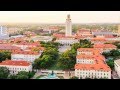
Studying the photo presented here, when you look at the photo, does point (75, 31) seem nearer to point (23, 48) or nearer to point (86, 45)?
point (86, 45)

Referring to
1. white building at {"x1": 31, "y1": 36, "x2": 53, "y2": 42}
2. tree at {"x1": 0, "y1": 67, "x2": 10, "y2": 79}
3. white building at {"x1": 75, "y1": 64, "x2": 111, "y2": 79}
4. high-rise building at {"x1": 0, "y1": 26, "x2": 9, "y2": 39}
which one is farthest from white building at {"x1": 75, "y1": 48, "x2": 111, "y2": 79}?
high-rise building at {"x1": 0, "y1": 26, "x2": 9, "y2": 39}

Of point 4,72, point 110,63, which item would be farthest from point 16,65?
point 110,63

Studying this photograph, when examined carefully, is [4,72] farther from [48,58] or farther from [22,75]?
[48,58]

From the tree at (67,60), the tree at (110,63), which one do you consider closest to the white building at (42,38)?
the tree at (67,60)

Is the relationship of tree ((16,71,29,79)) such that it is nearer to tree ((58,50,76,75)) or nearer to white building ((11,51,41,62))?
white building ((11,51,41,62))

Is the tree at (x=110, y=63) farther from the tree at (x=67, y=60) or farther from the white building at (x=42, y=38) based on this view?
the white building at (x=42, y=38)
